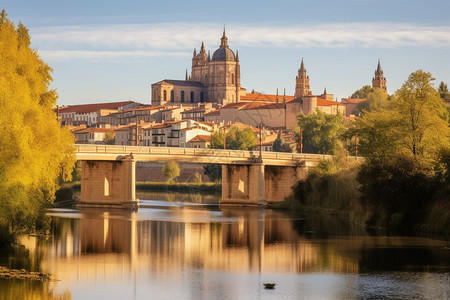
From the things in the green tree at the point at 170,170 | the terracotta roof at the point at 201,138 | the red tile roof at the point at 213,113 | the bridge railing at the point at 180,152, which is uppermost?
the red tile roof at the point at 213,113

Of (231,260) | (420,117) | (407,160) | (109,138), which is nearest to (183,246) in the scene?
(231,260)

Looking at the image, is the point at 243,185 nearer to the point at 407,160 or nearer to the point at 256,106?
the point at 407,160

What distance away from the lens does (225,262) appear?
37.0 meters

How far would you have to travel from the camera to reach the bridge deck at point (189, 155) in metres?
69.6

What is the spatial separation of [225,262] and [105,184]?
123 ft

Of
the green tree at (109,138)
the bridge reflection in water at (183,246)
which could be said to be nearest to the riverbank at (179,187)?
the green tree at (109,138)

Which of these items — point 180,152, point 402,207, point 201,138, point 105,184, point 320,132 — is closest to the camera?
point 402,207

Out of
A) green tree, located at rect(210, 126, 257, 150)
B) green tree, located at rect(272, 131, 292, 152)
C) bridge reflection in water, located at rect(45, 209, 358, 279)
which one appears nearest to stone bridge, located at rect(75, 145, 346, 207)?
bridge reflection in water, located at rect(45, 209, 358, 279)

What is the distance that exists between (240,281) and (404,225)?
1949cm

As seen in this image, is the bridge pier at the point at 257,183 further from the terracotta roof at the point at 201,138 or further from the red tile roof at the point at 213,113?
the red tile roof at the point at 213,113

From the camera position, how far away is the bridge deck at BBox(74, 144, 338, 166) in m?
69.6

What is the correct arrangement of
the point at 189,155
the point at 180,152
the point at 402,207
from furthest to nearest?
1. the point at 189,155
2. the point at 180,152
3. the point at 402,207

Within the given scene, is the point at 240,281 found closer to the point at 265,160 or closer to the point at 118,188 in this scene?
the point at 118,188

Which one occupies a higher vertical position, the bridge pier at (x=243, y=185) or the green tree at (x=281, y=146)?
the green tree at (x=281, y=146)
